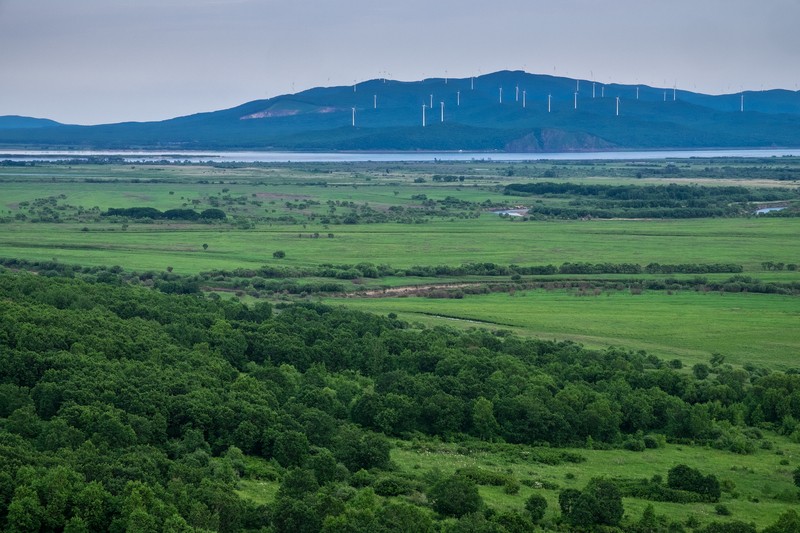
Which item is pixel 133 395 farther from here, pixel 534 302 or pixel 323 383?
pixel 534 302

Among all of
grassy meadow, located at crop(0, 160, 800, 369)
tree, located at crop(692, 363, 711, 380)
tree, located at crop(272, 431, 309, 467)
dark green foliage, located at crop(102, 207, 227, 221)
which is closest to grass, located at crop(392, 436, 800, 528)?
tree, located at crop(272, 431, 309, 467)

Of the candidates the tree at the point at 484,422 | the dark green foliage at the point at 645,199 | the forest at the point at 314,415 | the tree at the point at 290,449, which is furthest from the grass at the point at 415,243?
the tree at the point at 290,449

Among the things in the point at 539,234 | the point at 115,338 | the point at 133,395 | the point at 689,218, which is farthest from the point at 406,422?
the point at 689,218

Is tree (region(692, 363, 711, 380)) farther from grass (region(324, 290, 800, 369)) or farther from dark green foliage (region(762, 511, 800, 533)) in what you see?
dark green foliage (region(762, 511, 800, 533))

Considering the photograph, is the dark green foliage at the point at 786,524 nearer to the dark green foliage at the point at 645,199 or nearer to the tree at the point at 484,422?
the tree at the point at 484,422

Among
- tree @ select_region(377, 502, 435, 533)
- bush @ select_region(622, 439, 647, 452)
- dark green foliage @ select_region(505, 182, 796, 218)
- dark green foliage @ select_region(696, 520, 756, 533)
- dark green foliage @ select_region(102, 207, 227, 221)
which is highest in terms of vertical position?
dark green foliage @ select_region(505, 182, 796, 218)

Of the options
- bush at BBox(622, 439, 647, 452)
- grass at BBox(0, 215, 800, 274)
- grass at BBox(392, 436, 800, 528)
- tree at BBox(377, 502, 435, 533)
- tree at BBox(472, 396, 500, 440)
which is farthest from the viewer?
grass at BBox(0, 215, 800, 274)

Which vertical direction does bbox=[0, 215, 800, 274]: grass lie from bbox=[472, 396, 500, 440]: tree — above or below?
above
